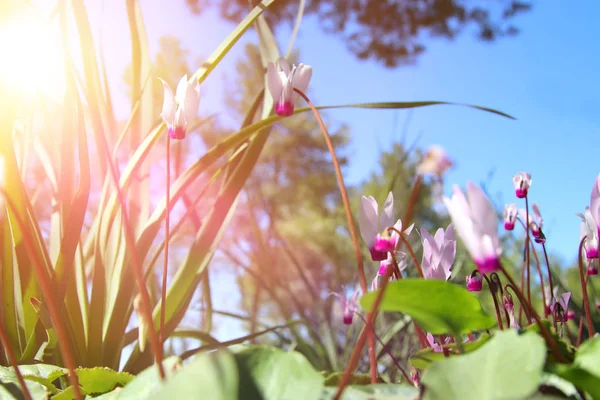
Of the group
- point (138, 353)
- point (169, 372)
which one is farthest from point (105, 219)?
point (169, 372)

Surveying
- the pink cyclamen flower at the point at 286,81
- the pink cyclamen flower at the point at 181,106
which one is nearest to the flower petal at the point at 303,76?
the pink cyclamen flower at the point at 286,81

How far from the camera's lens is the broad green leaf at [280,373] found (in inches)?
10.2

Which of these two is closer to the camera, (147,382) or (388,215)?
(147,382)

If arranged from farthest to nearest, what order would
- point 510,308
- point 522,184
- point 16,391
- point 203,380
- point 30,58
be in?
point 30,58, point 522,184, point 510,308, point 16,391, point 203,380

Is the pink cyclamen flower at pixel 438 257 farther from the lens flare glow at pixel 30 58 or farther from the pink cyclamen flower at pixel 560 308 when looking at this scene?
the lens flare glow at pixel 30 58

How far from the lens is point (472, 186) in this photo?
0.89 ft

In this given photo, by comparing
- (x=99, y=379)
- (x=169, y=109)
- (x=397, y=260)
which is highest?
(x=169, y=109)

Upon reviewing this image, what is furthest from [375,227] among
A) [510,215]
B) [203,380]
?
[510,215]

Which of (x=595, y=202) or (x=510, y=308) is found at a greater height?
(x=595, y=202)

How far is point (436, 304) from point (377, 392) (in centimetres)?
6

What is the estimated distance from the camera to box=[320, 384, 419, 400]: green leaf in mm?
294

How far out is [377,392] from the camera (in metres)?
0.30

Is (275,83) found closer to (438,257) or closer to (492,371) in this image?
(438,257)

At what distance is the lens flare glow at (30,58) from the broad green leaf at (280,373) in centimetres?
59
